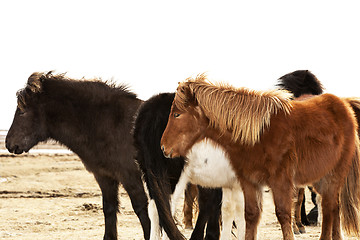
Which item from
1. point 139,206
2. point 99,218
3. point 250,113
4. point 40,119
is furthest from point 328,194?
point 99,218

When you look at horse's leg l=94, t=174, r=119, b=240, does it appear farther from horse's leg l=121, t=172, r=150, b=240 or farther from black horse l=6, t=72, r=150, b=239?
horse's leg l=121, t=172, r=150, b=240

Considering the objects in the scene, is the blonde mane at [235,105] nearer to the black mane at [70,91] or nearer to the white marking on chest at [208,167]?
the white marking on chest at [208,167]

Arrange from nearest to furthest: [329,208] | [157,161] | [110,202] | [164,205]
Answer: [329,208]
[164,205]
[157,161]
[110,202]

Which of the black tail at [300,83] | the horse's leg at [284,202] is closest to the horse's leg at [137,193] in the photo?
the horse's leg at [284,202]

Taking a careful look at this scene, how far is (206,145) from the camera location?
536 cm

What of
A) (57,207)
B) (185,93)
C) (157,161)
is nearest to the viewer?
(185,93)

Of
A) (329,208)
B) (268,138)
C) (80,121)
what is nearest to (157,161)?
(268,138)

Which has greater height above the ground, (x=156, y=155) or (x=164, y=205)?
(x=156, y=155)

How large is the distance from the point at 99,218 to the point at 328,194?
5.86 meters

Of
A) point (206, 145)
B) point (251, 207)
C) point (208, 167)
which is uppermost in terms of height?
point (206, 145)

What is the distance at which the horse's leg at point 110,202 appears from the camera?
6.92 m

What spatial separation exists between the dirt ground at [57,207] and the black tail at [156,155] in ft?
6.82

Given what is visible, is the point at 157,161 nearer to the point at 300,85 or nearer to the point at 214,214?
the point at 214,214

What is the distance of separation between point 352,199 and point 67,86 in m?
4.15
